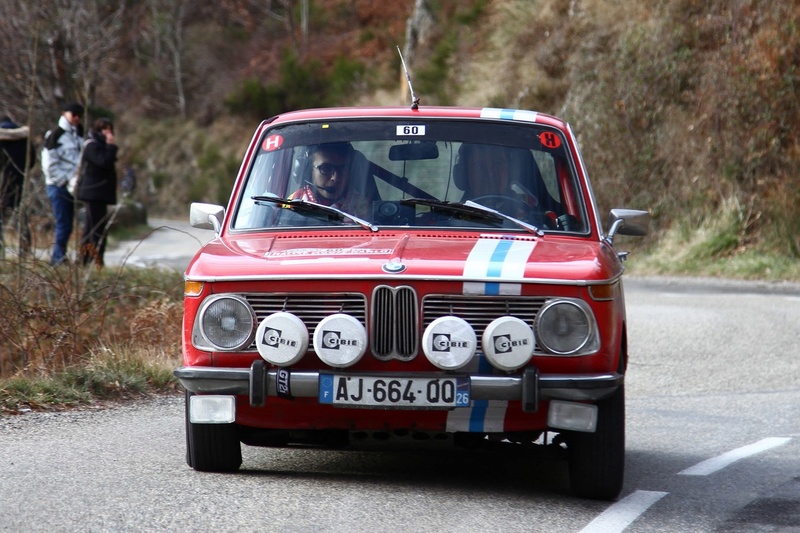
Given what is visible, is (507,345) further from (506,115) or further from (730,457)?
(730,457)

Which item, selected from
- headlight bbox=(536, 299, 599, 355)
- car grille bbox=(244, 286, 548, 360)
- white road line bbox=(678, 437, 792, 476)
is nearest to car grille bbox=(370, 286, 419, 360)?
car grille bbox=(244, 286, 548, 360)

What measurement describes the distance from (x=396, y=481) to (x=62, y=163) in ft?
33.7

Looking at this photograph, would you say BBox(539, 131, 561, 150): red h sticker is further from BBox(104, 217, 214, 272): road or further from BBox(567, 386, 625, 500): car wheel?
BBox(104, 217, 214, 272): road

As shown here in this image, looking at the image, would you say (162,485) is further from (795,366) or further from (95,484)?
(795,366)

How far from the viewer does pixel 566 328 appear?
17.1ft

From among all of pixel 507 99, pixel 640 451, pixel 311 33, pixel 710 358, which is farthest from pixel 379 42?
pixel 640 451

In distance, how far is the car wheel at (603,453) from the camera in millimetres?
5398

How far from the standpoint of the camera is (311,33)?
187ft

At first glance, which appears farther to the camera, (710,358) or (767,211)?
(767,211)

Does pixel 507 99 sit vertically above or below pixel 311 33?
below

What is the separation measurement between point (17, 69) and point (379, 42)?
2865cm

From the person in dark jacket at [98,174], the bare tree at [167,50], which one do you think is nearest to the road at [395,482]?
the person in dark jacket at [98,174]

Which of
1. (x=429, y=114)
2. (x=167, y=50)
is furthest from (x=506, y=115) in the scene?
(x=167, y=50)

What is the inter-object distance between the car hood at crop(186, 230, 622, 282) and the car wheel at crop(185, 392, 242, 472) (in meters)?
0.67
